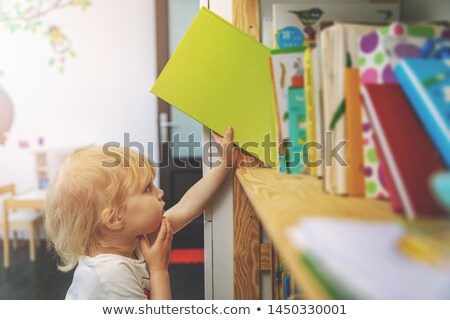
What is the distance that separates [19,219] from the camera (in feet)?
8.71

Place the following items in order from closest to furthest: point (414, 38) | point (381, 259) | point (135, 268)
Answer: point (381, 259)
point (414, 38)
point (135, 268)

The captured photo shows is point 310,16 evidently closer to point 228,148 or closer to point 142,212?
point 228,148

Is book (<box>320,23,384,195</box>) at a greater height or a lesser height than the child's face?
greater

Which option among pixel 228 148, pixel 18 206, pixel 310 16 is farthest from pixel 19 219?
pixel 310 16

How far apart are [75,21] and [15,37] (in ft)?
1.48

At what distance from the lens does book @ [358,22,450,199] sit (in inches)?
21.2

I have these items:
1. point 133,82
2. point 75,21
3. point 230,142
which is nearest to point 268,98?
point 230,142

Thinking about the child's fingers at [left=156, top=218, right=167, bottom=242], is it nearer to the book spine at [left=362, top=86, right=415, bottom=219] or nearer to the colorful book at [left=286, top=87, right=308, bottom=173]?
the colorful book at [left=286, top=87, right=308, bottom=173]

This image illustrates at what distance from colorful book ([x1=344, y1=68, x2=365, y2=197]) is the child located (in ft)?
1.56

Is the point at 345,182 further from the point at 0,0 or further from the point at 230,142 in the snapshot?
the point at 0,0

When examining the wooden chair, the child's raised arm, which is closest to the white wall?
the wooden chair

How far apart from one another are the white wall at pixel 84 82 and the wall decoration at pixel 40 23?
A: 27mm

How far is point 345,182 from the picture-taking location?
58 centimetres

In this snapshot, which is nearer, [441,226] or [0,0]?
[441,226]
